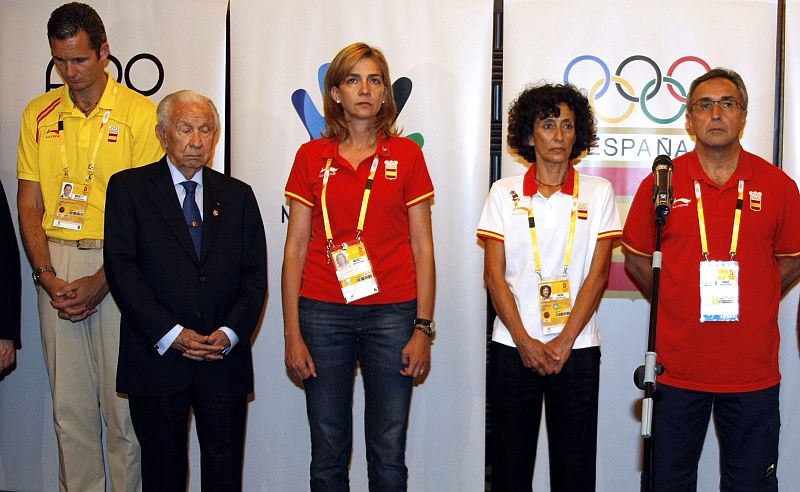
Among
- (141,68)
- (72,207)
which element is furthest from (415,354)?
(141,68)

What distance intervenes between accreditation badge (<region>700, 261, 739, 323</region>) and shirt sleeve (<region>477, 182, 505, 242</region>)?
29.1 inches

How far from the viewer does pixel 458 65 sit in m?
3.78

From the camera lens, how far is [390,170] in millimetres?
3043

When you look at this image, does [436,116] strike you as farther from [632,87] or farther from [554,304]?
[554,304]

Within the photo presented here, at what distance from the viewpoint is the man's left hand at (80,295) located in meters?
3.29

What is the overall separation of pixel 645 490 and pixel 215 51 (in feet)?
9.07

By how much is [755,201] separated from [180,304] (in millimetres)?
2095

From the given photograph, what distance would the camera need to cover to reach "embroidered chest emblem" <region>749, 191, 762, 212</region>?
295 centimetres

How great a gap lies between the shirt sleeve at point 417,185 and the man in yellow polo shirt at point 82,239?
1.11 metres

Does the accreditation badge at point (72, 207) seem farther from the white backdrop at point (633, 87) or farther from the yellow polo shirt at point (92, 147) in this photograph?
the white backdrop at point (633, 87)

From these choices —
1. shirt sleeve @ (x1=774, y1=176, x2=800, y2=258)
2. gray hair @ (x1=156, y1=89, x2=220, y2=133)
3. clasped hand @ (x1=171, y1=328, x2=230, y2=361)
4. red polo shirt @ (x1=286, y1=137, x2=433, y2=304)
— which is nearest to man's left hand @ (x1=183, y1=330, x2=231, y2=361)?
clasped hand @ (x1=171, y1=328, x2=230, y2=361)

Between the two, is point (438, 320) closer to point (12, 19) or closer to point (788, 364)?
point (788, 364)

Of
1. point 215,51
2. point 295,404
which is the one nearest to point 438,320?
point 295,404

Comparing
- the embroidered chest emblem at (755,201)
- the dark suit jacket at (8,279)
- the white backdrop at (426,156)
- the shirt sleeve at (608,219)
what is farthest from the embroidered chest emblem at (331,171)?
the embroidered chest emblem at (755,201)
